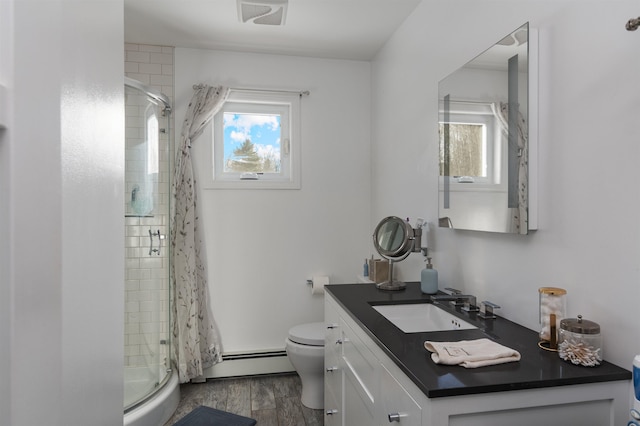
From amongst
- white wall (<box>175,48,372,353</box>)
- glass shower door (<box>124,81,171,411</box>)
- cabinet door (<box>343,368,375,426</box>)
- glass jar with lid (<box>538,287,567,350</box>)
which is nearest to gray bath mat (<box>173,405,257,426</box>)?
glass shower door (<box>124,81,171,411</box>)

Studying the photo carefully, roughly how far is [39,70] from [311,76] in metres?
2.96

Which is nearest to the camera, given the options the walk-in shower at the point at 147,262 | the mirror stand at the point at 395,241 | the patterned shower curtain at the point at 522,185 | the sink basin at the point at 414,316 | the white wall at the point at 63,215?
the white wall at the point at 63,215

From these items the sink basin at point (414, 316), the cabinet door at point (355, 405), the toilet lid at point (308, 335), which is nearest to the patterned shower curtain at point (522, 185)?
the sink basin at point (414, 316)

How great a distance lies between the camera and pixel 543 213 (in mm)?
1420

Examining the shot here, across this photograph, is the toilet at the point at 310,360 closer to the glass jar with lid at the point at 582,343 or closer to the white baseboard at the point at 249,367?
the white baseboard at the point at 249,367

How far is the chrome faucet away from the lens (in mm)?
1687

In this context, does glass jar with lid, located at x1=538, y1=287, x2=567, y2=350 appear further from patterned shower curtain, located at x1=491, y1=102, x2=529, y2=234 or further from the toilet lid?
the toilet lid

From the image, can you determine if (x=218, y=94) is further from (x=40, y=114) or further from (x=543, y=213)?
(x=40, y=114)

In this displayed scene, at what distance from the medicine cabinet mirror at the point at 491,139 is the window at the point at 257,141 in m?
1.48

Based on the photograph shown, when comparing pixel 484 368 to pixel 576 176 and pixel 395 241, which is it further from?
pixel 395 241

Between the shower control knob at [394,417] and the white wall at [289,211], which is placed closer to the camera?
the shower control knob at [394,417]

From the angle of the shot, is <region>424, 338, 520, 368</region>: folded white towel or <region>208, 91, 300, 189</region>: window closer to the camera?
<region>424, 338, 520, 368</region>: folded white towel

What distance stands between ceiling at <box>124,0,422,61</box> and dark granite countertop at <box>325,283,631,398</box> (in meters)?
1.92

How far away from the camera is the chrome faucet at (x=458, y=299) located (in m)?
1.69
